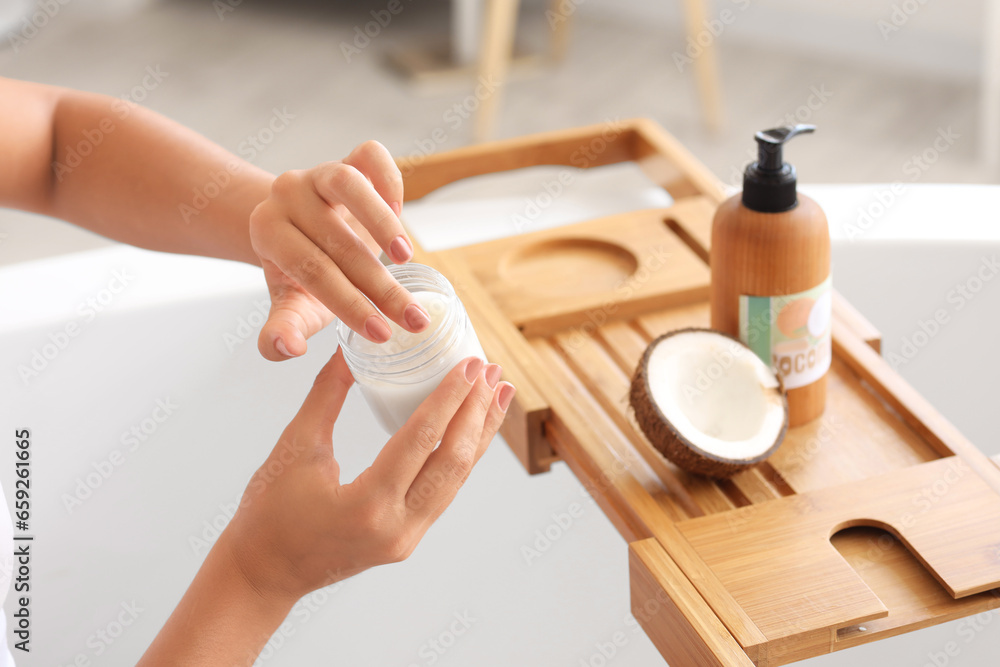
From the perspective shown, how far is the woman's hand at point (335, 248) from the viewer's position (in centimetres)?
65

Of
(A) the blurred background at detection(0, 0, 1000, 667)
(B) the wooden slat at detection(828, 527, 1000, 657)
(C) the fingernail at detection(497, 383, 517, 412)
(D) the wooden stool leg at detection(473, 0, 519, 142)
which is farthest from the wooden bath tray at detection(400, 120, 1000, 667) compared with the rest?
(D) the wooden stool leg at detection(473, 0, 519, 142)

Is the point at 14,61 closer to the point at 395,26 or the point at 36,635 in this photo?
the point at 395,26

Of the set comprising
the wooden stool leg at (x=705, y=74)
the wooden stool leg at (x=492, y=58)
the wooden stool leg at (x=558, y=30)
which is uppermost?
the wooden stool leg at (x=558, y=30)

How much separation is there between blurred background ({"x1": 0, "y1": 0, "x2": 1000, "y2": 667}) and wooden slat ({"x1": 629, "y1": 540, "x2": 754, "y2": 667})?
0.30 m

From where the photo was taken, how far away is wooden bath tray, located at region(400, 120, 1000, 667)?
651 millimetres

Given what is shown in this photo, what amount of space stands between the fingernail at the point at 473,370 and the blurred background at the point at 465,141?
48 centimetres

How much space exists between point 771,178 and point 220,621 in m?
0.46

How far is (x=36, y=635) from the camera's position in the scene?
113cm

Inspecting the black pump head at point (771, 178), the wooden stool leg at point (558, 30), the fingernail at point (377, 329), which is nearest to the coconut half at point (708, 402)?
the black pump head at point (771, 178)

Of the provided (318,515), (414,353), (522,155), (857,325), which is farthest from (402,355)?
(522,155)

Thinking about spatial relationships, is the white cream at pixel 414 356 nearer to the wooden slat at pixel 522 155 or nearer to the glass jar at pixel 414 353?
the glass jar at pixel 414 353

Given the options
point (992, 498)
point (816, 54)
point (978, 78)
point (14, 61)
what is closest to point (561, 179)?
point (816, 54)

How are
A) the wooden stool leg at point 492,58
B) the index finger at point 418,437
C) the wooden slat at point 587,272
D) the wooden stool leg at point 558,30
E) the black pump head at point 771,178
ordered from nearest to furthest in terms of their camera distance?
the index finger at point 418,437, the black pump head at point 771,178, the wooden slat at point 587,272, the wooden stool leg at point 492,58, the wooden stool leg at point 558,30

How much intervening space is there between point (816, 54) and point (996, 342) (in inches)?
75.5
